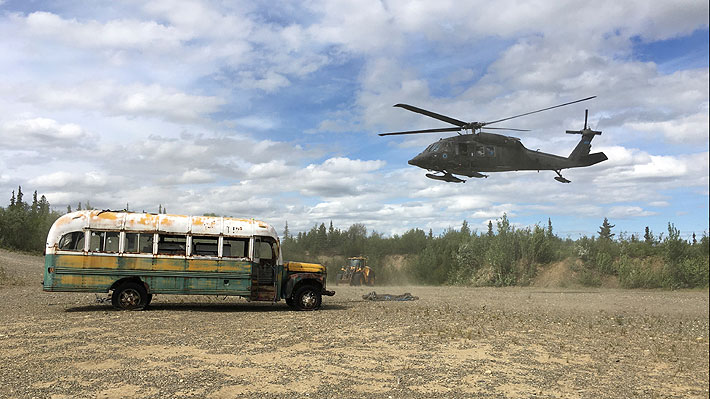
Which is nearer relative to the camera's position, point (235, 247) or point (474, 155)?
point (235, 247)

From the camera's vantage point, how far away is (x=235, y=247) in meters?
15.4

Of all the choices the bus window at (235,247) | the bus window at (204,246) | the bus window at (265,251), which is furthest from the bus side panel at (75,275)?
the bus window at (265,251)

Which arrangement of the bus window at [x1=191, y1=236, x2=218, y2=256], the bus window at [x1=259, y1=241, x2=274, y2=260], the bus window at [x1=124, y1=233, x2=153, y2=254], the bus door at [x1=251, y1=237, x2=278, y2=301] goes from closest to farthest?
1. the bus window at [x1=124, y1=233, x2=153, y2=254]
2. the bus window at [x1=191, y1=236, x2=218, y2=256]
3. the bus door at [x1=251, y1=237, x2=278, y2=301]
4. the bus window at [x1=259, y1=241, x2=274, y2=260]

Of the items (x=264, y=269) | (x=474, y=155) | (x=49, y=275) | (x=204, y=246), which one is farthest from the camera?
(x=474, y=155)

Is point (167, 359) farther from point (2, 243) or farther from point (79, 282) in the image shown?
point (2, 243)

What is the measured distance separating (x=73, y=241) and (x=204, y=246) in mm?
3608

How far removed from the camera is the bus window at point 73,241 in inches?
555

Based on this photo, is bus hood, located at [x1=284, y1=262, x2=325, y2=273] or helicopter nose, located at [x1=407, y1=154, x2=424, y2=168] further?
helicopter nose, located at [x1=407, y1=154, x2=424, y2=168]

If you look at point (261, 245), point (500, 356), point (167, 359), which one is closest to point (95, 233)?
point (261, 245)

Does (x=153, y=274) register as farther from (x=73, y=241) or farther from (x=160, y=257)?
(x=73, y=241)

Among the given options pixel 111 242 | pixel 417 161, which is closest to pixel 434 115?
pixel 417 161

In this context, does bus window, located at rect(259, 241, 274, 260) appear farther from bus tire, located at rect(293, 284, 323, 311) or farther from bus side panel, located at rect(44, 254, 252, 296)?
bus tire, located at rect(293, 284, 323, 311)

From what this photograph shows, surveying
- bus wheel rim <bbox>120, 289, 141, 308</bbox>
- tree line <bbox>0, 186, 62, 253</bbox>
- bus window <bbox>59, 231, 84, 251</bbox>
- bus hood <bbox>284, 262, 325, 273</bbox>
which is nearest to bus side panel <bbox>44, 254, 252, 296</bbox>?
bus window <bbox>59, 231, 84, 251</bbox>

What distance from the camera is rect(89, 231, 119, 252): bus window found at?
46.9 feet
